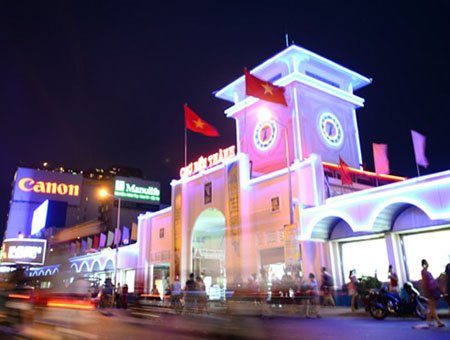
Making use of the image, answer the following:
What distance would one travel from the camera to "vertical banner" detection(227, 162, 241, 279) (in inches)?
1118

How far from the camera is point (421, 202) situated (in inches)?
745

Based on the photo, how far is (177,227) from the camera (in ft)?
115

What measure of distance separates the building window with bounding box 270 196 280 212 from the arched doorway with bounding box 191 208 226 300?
22.4 feet

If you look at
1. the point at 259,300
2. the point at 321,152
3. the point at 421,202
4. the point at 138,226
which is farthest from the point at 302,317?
the point at 138,226

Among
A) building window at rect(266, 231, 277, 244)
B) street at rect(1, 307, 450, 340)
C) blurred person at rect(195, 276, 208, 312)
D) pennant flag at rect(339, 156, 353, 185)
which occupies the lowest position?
street at rect(1, 307, 450, 340)

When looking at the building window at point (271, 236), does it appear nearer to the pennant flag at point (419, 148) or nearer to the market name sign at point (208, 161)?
the market name sign at point (208, 161)

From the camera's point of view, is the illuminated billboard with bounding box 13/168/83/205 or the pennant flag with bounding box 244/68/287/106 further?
the illuminated billboard with bounding box 13/168/83/205

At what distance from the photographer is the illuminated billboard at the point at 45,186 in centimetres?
8381

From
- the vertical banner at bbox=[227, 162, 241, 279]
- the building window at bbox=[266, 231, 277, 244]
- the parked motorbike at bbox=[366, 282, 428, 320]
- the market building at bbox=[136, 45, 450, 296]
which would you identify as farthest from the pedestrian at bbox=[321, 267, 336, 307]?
the vertical banner at bbox=[227, 162, 241, 279]

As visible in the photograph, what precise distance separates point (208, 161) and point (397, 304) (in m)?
21.2

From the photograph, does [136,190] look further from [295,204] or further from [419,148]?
[419,148]

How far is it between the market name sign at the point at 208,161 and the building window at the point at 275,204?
208 inches

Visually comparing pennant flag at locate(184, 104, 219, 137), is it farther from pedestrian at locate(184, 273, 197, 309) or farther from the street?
the street

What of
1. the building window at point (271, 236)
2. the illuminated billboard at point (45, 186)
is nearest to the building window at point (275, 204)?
the building window at point (271, 236)
